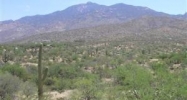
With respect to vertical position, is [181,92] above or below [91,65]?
above

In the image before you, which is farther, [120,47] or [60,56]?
[120,47]

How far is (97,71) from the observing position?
3478 cm

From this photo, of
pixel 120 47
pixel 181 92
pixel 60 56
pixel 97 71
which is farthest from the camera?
pixel 120 47

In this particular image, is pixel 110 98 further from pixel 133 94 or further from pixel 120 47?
pixel 120 47

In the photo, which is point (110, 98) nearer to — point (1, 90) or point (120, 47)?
point (1, 90)

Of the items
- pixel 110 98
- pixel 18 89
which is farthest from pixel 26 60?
pixel 110 98

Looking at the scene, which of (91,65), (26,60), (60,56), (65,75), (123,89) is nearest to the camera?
(123,89)

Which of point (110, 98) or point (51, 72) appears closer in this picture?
point (110, 98)

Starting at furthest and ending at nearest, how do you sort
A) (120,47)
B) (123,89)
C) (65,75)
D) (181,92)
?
(120,47) < (65,75) < (123,89) < (181,92)

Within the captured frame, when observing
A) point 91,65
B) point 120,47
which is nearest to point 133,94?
point 91,65

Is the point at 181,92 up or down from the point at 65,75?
up

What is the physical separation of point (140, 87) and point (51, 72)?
11698mm

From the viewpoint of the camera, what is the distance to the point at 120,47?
6681cm

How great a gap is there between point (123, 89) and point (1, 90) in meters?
7.13
